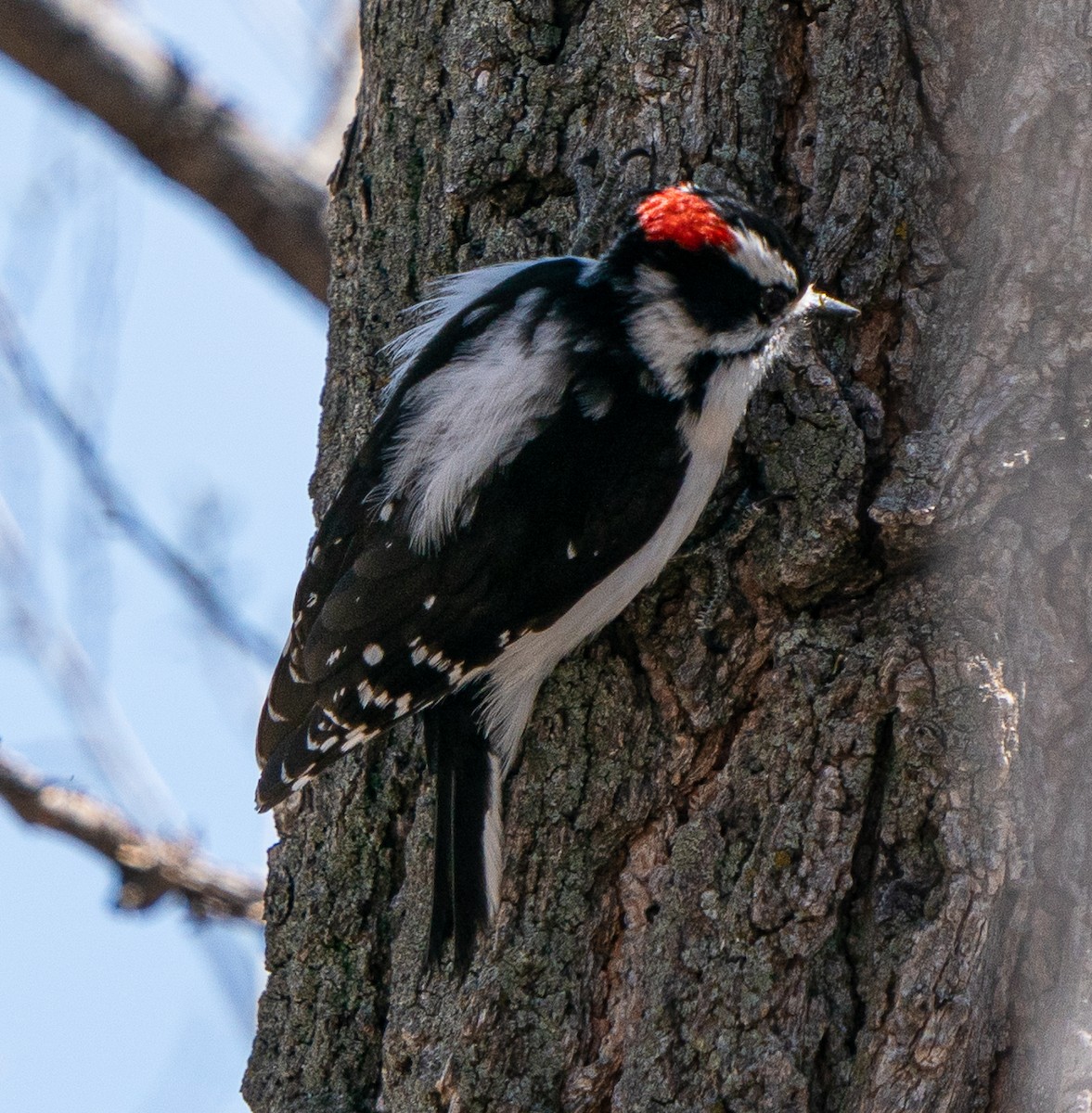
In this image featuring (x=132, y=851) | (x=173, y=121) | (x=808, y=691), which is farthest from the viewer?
(x=173, y=121)

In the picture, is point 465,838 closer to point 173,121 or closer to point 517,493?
point 517,493

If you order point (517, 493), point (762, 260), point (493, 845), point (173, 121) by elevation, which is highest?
point (762, 260)

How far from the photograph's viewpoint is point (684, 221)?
239cm

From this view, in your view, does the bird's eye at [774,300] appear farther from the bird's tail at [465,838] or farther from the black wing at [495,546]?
the bird's tail at [465,838]

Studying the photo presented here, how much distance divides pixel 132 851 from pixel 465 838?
146 cm

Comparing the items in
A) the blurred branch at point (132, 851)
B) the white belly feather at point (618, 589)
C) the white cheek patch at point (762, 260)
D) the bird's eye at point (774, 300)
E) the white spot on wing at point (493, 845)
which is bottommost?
the blurred branch at point (132, 851)

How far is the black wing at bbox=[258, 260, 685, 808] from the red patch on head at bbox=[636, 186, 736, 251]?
182 mm

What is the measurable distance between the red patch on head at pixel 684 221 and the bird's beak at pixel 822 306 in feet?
0.50

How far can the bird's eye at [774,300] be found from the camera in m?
2.41

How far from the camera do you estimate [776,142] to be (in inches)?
98.1

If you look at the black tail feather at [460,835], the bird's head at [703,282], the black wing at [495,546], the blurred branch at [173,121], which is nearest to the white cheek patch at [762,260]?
the bird's head at [703,282]

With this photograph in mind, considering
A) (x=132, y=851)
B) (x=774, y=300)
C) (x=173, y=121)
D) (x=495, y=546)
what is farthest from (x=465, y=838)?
(x=173, y=121)

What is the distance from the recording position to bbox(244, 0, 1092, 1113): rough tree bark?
2043mm

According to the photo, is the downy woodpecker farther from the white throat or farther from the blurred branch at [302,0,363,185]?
the blurred branch at [302,0,363,185]
